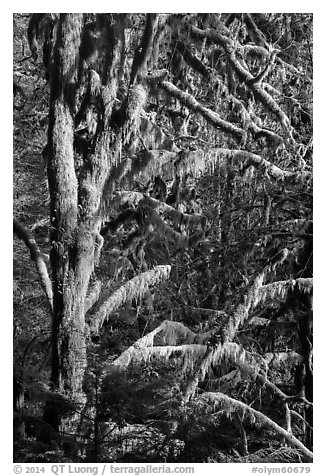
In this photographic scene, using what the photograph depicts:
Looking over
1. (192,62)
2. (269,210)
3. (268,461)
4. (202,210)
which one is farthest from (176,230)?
(268,461)

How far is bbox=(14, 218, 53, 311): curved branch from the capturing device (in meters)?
5.64

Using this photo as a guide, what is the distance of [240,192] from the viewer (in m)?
5.91

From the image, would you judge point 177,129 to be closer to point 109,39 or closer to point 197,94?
point 197,94

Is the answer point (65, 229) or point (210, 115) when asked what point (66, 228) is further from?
point (210, 115)

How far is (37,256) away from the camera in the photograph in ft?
18.7

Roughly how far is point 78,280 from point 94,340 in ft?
1.34

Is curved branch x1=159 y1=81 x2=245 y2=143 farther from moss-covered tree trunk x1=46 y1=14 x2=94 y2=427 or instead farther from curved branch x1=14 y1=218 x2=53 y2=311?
curved branch x1=14 y1=218 x2=53 y2=311

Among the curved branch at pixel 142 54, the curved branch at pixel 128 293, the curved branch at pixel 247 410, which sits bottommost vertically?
the curved branch at pixel 247 410

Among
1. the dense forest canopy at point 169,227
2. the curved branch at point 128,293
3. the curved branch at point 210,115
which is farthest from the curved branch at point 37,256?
the curved branch at point 210,115

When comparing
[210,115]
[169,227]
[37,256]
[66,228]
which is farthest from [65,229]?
[210,115]

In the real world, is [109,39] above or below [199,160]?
above

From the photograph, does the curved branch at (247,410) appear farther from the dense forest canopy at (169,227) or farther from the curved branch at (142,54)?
the curved branch at (142,54)

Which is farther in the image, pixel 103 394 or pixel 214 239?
pixel 214 239

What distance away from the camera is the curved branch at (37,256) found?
222 inches
